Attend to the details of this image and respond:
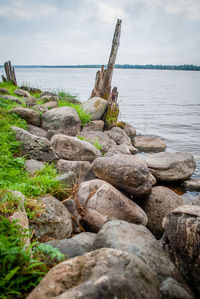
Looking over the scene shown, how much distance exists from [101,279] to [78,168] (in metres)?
3.54

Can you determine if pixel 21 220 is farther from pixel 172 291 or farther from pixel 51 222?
pixel 172 291

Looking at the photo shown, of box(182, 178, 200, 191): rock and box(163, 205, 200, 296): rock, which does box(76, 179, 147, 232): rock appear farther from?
box(182, 178, 200, 191): rock

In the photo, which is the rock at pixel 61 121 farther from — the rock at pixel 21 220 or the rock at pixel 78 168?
the rock at pixel 21 220

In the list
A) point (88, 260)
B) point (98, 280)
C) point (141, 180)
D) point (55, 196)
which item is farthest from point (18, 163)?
point (98, 280)

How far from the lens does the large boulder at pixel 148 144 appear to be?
37.0 ft

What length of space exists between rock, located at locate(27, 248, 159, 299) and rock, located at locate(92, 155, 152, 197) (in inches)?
102

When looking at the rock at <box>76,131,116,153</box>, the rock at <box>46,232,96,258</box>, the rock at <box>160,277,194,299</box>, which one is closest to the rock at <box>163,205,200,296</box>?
the rock at <box>160,277,194,299</box>

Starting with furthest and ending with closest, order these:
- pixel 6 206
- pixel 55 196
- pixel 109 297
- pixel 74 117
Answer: pixel 74 117 < pixel 55 196 < pixel 6 206 < pixel 109 297

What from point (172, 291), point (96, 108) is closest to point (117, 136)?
point (96, 108)

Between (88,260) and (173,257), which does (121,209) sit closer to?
(173,257)

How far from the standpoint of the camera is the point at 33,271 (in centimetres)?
209

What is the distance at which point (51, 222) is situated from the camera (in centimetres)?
324

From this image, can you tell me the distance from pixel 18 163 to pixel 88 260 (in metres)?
3.11

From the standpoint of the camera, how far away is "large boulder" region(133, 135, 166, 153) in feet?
37.0
